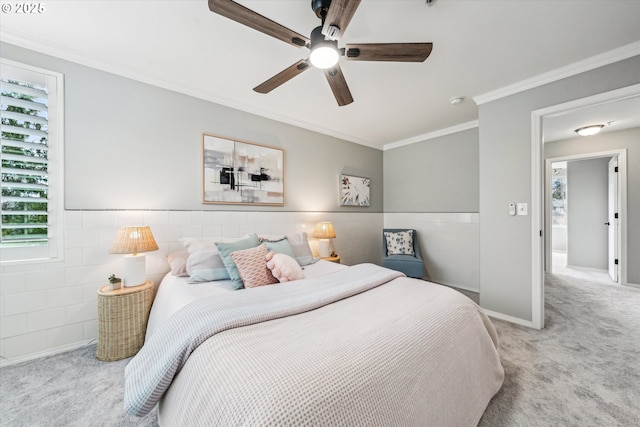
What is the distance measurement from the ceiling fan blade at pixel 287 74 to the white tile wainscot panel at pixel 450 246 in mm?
3250

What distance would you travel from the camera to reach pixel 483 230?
2.80 metres

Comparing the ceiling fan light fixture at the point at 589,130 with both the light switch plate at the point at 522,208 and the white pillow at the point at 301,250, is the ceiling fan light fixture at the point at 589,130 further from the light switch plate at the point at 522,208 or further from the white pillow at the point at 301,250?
the white pillow at the point at 301,250

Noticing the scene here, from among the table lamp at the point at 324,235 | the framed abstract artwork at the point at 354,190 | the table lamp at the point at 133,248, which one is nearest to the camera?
the table lamp at the point at 133,248

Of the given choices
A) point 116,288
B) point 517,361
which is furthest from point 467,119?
point 116,288

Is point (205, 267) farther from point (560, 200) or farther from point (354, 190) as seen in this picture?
point (560, 200)

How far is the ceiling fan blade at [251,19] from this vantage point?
1206mm

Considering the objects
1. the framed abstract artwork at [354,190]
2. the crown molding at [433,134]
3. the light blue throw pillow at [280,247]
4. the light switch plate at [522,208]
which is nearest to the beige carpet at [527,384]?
the light switch plate at [522,208]

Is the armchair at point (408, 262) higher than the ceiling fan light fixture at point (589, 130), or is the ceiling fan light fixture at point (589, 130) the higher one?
the ceiling fan light fixture at point (589, 130)

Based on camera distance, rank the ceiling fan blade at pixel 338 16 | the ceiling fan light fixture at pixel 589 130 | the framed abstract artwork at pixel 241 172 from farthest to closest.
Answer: the ceiling fan light fixture at pixel 589 130, the framed abstract artwork at pixel 241 172, the ceiling fan blade at pixel 338 16

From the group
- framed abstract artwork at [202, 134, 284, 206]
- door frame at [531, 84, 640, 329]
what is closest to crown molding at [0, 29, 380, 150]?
framed abstract artwork at [202, 134, 284, 206]

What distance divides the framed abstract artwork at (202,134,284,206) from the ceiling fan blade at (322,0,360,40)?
5.93ft

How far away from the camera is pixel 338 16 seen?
1248 mm

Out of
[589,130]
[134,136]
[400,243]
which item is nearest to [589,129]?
[589,130]

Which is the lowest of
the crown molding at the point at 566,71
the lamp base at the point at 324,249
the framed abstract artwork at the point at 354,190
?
the lamp base at the point at 324,249
